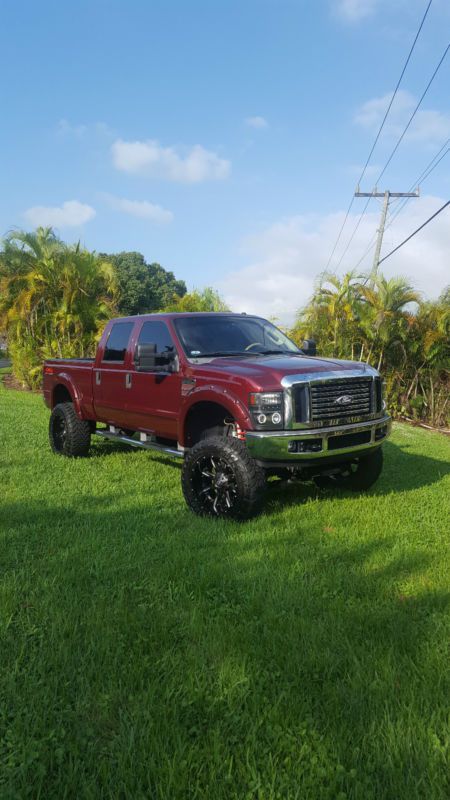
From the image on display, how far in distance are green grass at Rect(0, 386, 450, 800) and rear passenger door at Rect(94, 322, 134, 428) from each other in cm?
181

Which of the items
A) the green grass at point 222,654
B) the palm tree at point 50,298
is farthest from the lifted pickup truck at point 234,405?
the palm tree at point 50,298

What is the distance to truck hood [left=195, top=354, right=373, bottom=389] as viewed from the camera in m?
5.02

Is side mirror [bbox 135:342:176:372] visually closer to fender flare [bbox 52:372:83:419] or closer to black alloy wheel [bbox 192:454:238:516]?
black alloy wheel [bbox 192:454:238:516]

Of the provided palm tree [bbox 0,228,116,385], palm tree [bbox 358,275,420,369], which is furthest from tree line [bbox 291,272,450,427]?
palm tree [bbox 0,228,116,385]

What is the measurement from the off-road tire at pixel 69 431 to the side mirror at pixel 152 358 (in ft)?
6.49

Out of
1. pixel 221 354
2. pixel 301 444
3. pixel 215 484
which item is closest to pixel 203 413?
pixel 221 354

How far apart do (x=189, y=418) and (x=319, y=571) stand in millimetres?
2398

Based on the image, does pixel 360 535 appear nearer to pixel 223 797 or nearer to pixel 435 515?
pixel 435 515

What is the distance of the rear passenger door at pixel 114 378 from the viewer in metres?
6.87

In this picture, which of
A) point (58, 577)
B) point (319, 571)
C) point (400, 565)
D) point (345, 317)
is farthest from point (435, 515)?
point (345, 317)

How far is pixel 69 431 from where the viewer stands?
7707 mm

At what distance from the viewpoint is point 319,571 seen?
395 cm

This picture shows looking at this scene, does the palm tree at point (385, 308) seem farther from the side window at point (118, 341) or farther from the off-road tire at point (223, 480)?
the off-road tire at point (223, 480)

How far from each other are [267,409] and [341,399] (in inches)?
30.1
